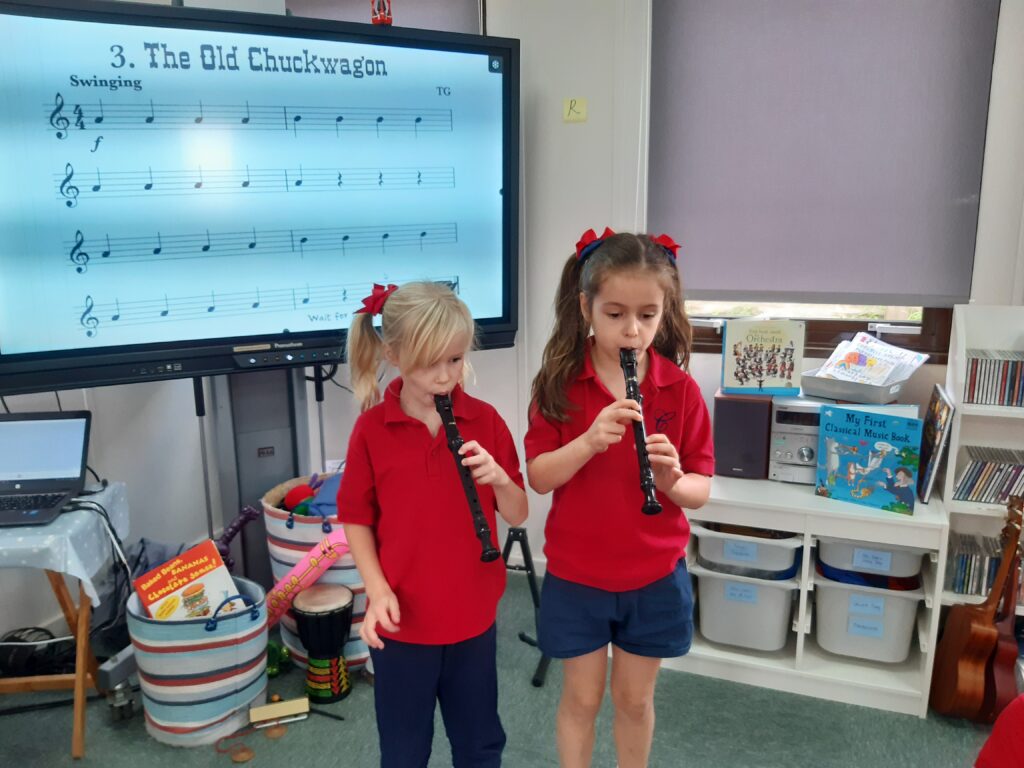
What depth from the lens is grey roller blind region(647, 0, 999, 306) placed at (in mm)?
2314

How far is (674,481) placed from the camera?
139 centimetres

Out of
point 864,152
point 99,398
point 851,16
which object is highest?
point 851,16

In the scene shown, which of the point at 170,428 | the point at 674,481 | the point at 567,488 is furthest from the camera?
the point at 170,428

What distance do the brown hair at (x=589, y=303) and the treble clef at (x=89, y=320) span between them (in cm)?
124

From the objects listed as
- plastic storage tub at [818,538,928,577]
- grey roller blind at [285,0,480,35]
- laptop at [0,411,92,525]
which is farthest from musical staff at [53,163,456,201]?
plastic storage tub at [818,538,928,577]

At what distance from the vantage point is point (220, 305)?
2182mm

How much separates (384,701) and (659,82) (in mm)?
2037

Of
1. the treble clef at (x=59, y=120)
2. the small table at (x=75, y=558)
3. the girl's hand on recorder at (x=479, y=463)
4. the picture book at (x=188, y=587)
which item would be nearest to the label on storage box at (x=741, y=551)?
the girl's hand on recorder at (x=479, y=463)

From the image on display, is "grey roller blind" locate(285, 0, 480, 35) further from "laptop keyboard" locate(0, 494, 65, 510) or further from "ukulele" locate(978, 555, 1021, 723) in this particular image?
"ukulele" locate(978, 555, 1021, 723)

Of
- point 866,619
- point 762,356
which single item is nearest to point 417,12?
point 762,356

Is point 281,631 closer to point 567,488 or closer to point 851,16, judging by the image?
point 567,488

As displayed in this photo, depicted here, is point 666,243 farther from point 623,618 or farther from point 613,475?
point 623,618

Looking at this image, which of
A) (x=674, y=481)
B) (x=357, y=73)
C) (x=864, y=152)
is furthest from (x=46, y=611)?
(x=864, y=152)

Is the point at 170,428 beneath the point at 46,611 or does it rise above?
above
